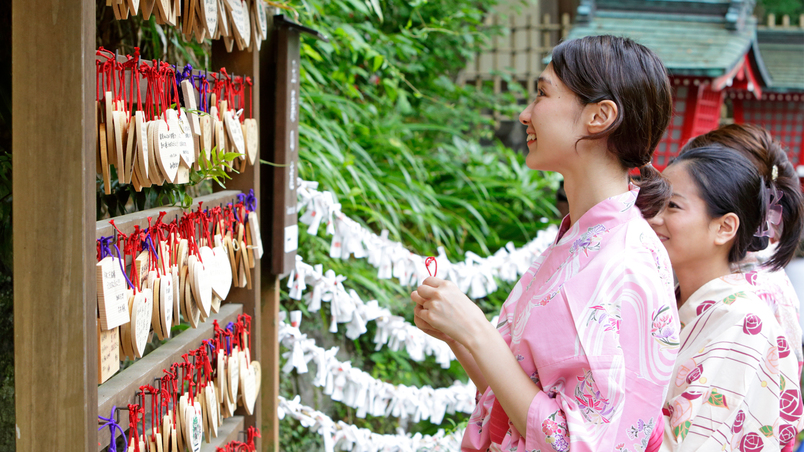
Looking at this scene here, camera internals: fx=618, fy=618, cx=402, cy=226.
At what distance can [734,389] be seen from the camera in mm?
1259

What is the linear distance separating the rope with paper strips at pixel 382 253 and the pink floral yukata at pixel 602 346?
4.13ft

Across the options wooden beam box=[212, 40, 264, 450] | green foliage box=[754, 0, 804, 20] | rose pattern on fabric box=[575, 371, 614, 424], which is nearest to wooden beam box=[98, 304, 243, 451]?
wooden beam box=[212, 40, 264, 450]

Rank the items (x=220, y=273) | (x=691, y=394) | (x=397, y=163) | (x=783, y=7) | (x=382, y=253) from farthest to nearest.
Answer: (x=783, y=7)
(x=397, y=163)
(x=382, y=253)
(x=220, y=273)
(x=691, y=394)

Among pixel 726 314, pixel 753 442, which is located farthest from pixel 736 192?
pixel 753 442

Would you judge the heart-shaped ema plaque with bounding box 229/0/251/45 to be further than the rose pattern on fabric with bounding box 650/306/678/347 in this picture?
Yes

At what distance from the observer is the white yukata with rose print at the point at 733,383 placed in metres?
1.25

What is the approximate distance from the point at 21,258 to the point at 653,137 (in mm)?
1042

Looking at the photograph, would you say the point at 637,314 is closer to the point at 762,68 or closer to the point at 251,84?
the point at 251,84

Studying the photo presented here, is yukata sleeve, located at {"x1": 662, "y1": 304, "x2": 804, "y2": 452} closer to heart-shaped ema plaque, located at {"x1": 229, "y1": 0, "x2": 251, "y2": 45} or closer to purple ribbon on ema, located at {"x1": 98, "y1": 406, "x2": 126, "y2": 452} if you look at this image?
purple ribbon on ema, located at {"x1": 98, "y1": 406, "x2": 126, "y2": 452}

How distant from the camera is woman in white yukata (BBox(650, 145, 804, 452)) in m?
1.26

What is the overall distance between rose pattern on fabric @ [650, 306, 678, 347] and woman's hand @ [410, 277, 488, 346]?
10.2 inches

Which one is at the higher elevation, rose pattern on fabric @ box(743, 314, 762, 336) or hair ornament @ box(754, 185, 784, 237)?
hair ornament @ box(754, 185, 784, 237)

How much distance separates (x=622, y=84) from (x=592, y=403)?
516mm

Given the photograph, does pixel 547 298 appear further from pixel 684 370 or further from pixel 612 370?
pixel 684 370
